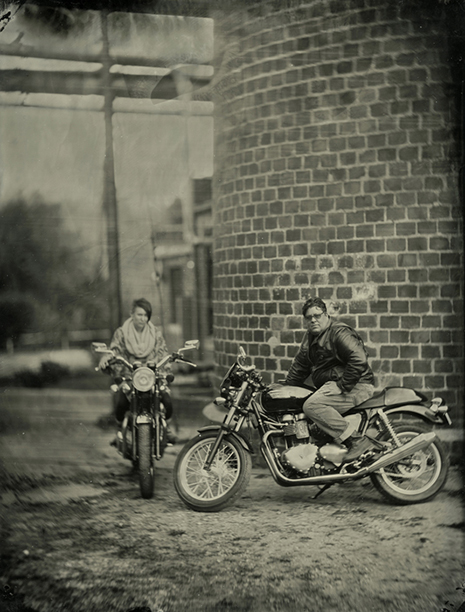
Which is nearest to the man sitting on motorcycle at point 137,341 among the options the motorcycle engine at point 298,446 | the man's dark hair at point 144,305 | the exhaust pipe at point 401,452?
the man's dark hair at point 144,305

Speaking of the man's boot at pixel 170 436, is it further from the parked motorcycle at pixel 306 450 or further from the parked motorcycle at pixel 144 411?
the parked motorcycle at pixel 306 450

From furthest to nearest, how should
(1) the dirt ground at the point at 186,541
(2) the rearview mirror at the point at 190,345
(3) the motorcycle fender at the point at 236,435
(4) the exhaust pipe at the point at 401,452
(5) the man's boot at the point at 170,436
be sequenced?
1. (5) the man's boot at the point at 170,436
2. (2) the rearview mirror at the point at 190,345
3. (3) the motorcycle fender at the point at 236,435
4. (4) the exhaust pipe at the point at 401,452
5. (1) the dirt ground at the point at 186,541

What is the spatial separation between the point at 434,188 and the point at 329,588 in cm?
274

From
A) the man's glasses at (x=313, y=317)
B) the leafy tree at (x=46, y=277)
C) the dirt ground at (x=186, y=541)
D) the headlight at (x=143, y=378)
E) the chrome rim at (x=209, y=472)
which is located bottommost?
the dirt ground at (x=186, y=541)

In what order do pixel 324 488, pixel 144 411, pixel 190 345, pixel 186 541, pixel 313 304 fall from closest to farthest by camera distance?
pixel 186 541 → pixel 324 488 → pixel 313 304 → pixel 190 345 → pixel 144 411

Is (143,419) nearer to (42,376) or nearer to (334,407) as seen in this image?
(42,376)

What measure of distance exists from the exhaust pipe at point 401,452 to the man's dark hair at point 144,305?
184cm

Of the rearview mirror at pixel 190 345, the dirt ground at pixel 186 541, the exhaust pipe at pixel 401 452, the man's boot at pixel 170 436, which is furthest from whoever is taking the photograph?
the man's boot at pixel 170 436

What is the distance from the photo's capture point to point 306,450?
12.3 feet

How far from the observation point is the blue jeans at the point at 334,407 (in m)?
3.75

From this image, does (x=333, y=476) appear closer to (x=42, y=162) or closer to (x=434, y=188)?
(x=434, y=188)

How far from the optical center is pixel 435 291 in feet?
12.3

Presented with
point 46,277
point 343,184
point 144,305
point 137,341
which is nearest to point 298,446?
point 137,341

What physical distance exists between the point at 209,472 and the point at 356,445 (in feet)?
3.45
